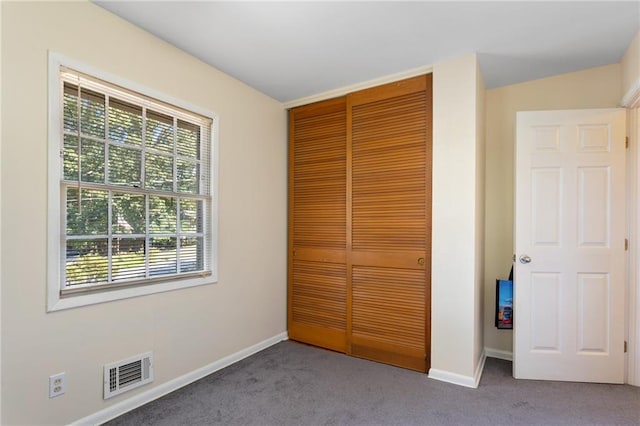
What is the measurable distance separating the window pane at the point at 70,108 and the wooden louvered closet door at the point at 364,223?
199cm

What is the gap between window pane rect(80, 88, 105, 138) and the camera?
198cm

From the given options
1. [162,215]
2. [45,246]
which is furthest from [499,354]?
A: [45,246]

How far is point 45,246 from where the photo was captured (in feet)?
5.88

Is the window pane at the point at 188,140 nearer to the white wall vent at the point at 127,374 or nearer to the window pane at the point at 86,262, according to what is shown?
the window pane at the point at 86,262

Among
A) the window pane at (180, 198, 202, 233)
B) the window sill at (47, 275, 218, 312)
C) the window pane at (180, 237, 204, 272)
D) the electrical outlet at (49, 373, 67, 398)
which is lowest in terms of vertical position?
the electrical outlet at (49, 373, 67, 398)

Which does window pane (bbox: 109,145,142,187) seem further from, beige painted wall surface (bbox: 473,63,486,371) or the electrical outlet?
beige painted wall surface (bbox: 473,63,486,371)

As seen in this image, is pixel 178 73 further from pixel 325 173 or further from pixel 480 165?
pixel 480 165

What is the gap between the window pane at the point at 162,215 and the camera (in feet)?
7.72

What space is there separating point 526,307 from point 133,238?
2999 millimetres

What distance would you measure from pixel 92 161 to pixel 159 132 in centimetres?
53

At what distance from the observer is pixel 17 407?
5.48 feet

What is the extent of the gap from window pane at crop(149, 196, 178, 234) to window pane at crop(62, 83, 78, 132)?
62 centimetres

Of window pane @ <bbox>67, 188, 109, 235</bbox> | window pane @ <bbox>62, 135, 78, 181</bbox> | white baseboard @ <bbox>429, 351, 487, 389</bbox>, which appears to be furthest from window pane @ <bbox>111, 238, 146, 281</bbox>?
white baseboard @ <bbox>429, 351, 487, 389</bbox>

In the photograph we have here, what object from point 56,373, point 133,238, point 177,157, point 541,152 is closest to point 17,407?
point 56,373
